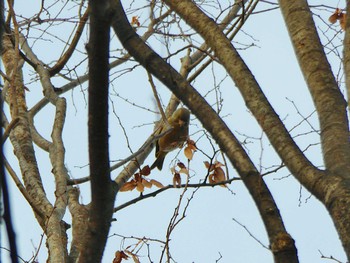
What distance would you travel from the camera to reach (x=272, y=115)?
A: 1.83 meters

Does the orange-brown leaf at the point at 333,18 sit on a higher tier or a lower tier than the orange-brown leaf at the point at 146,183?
higher

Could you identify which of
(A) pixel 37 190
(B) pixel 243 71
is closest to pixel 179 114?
(A) pixel 37 190

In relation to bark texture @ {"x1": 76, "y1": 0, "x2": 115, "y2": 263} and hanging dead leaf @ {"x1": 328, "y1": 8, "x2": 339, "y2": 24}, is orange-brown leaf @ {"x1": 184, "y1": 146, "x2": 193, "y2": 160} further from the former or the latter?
bark texture @ {"x1": 76, "y1": 0, "x2": 115, "y2": 263}

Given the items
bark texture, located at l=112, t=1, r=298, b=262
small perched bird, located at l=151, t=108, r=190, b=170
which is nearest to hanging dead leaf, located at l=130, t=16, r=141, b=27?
small perched bird, located at l=151, t=108, r=190, b=170

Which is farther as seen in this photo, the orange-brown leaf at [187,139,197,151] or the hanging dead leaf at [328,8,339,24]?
the hanging dead leaf at [328,8,339,24]

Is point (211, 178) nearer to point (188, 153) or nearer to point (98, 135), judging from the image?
point (188, 153)

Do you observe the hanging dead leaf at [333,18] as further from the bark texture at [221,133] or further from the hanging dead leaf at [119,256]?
the bark texture at [221,133]

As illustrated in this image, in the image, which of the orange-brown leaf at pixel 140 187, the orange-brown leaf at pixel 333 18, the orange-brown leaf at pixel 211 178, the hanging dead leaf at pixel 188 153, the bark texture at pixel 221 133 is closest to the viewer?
the bark texture at pixel 221 133

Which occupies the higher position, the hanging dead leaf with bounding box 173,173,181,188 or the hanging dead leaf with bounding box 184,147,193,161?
the hanging dead leaf with bounding box 184,147,193,161

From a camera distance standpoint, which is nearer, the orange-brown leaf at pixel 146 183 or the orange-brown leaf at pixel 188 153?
the orange-brown leaf at pixel 146 183

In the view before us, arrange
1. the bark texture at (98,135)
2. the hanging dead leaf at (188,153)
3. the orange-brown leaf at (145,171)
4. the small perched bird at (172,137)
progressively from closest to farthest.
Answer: the bark texture at (98,135) → the orange-brown leaf at (145,171) → the hanging dead leaf at (188,153) → the small perched bird at (172,137)

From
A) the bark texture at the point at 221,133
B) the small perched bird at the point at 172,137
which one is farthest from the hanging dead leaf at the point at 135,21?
the bark texture at the point at 221,133

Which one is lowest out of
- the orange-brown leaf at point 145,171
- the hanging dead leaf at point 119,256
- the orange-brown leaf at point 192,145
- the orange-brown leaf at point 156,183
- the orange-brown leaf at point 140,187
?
the hanging dead leaf at point 119,256

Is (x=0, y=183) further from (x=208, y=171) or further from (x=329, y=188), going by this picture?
(x=208, y=171)
